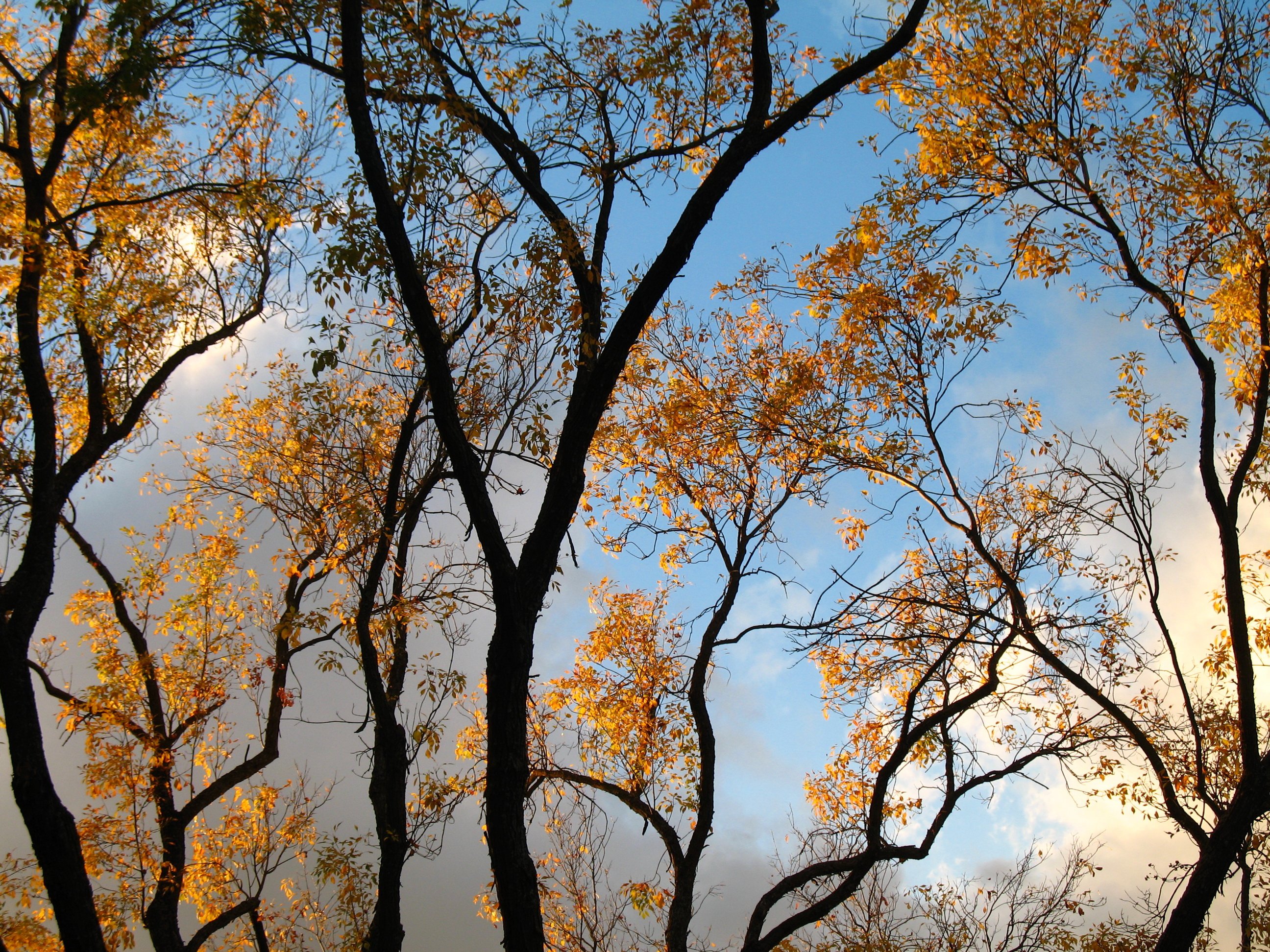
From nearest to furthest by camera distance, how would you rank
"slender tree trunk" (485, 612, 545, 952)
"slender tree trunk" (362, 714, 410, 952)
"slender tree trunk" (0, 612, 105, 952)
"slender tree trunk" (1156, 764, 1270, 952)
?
"slender tree trunk" (485, 612, 545, 952), "slender tree trunk" (0, 612, 105, 952), "slender tree trunk" (1156, 764, 1270, 952), "slender tree trunk" (362, 714, 410, 952)

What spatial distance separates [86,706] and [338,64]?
982 cm

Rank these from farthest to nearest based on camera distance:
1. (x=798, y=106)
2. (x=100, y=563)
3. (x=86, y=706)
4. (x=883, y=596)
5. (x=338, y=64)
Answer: (x=100, y=563) < (x=86, y=706) < (x=883, y=596) < (x=338, y=64) < (x=798, y=106)

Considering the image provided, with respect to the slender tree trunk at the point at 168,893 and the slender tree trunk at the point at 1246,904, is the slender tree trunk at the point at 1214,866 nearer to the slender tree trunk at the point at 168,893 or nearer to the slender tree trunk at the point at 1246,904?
the slender tree trunk at the point at 1246,904

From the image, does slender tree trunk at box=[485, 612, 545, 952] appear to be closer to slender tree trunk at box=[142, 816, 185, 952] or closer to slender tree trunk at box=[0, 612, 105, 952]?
slender tree trunk at box=[0, 612, 105, 952]

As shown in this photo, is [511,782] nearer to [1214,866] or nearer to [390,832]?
[390,832]

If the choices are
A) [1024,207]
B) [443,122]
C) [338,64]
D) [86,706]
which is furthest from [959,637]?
[86,706]

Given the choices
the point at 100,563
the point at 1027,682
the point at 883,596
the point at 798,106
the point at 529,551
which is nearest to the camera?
the point at 529,551

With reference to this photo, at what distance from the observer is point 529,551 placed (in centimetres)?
514

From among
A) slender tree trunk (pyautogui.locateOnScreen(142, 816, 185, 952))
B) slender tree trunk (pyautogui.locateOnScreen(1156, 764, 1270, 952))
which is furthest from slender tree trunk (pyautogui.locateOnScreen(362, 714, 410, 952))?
slender tree trunk (pyautogui.locateOnScreen(1156, 764, 1270, 952))

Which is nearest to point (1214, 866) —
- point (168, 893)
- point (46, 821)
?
point (46, 821)

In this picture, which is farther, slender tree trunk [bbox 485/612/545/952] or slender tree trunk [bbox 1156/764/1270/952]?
slender tree trunk [bbox 1156/764/1270/952]

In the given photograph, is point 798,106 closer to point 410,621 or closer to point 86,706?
point 410,621

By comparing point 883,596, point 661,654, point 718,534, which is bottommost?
point 883,596

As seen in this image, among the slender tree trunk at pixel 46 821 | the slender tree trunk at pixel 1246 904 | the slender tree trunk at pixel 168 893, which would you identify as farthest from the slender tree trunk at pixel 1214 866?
the slender tree trunk at pixel 168 893
